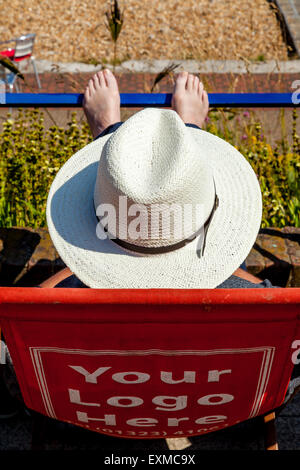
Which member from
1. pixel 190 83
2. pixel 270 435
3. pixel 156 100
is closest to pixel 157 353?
pixel 270 435

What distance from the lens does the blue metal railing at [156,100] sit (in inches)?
105

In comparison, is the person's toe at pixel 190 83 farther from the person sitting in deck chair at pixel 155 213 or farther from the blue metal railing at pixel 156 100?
the person sitting in deck chair at pixel 155 213

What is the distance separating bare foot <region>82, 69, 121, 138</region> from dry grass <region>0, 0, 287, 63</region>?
15.4 feet

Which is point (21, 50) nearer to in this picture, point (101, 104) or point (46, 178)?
point (46, 178)

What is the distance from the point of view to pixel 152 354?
5.53 ft

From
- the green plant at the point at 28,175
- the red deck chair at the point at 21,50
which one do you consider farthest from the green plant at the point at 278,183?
the red deck chair at the point at 21,50

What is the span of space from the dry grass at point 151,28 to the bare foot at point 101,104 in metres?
4.70

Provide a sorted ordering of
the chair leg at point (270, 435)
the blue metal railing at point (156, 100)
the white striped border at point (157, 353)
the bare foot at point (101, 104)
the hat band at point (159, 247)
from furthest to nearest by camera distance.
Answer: the bare foot at point (101, 104) < the blue metal railing at point (156, 100) < the chair leg at point (270, 435) < the hat band at point (159, 247) < the white striped border at point (157, 353)

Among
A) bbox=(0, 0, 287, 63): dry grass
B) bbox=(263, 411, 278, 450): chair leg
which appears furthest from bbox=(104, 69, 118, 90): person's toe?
bbox=(0, 0, 287, 63): dry grass

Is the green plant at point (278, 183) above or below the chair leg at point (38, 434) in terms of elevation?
above

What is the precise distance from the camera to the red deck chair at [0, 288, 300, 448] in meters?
1.51

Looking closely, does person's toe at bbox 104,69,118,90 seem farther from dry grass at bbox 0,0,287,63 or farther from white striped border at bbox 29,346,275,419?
dry grass at bbox 0,0,287,63

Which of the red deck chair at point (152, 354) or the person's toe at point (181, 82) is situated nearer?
the red deck chair at point (152, 354)
